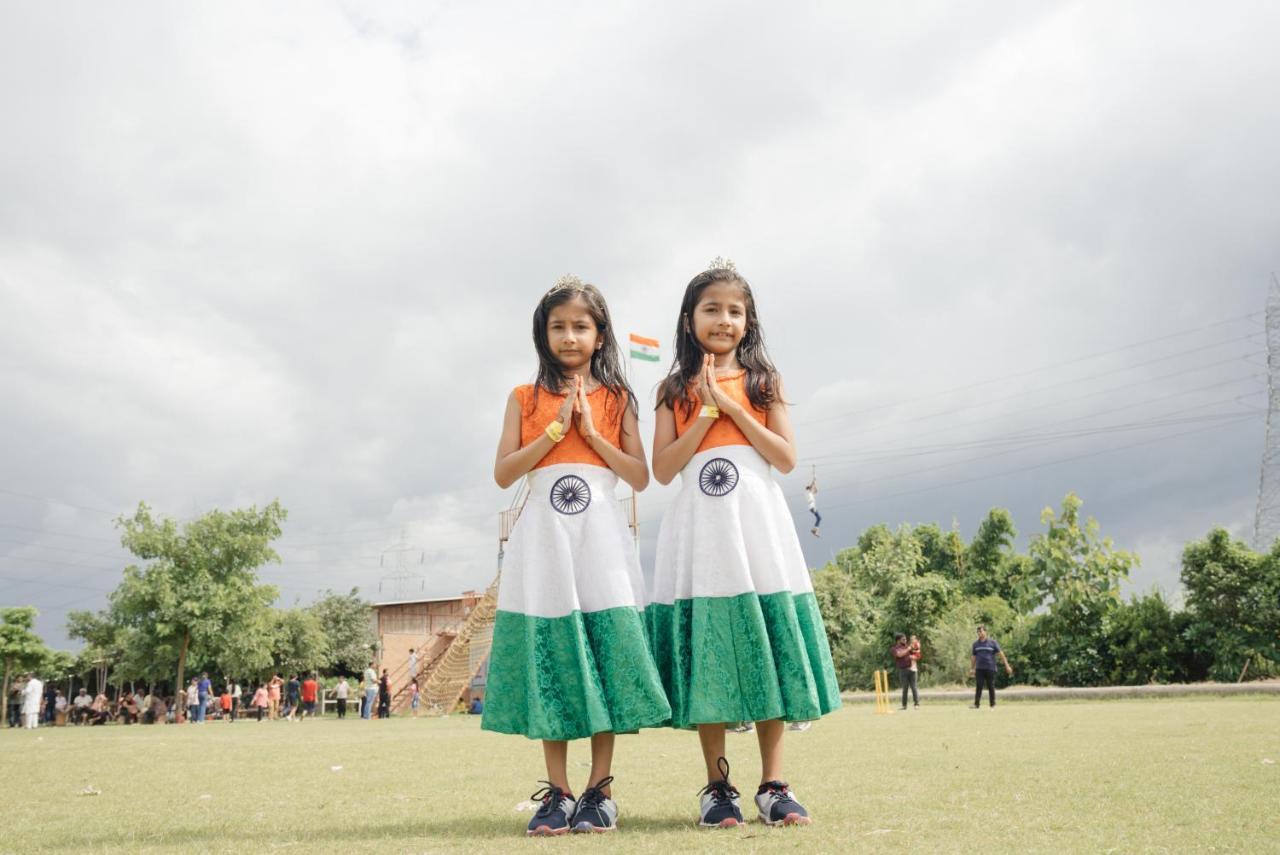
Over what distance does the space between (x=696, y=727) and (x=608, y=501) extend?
1.11 metres

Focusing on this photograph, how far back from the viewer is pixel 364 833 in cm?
392

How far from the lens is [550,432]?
4.39 metres

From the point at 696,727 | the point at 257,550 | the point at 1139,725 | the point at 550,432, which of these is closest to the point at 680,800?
the point at 696,727

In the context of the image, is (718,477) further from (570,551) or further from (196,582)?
(196,582)

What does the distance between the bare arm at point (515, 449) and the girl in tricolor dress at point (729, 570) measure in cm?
53

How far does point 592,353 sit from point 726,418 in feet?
2.73

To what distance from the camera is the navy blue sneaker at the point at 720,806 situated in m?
3.87

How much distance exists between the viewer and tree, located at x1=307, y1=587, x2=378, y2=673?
5853 centimetres

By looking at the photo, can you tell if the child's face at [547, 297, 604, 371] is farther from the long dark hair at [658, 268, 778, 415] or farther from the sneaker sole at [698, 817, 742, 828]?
the sneaker sole at [698, 817, 742, 828]

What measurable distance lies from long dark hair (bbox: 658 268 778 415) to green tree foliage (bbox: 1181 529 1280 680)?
74.6ft

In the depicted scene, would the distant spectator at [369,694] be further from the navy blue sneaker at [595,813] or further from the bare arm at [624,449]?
the navy blue sneaker at [595,813]

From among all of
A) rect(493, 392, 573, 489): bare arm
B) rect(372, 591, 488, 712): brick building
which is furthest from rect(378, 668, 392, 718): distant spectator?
rect(493, 392, 573, 489): bare arm

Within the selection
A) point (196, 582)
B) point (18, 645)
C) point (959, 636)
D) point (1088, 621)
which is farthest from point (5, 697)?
point (1088, 621)

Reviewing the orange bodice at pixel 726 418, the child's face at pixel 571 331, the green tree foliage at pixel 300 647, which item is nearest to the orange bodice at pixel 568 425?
the child's face at pixel 571 331
